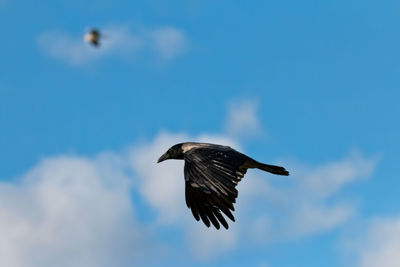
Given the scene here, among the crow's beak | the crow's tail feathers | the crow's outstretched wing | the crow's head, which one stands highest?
the crow's beak

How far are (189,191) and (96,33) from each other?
510 centimetres

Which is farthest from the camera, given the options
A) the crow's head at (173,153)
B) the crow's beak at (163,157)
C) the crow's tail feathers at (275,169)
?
the crow's beak at (163,157)

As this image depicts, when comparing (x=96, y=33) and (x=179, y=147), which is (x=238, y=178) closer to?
(x=179, y=147)

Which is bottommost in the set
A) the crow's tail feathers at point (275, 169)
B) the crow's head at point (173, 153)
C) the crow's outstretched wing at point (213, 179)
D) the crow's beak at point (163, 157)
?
the crow's outstretched wing at point (213, 179)

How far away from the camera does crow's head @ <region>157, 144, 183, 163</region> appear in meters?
27.5

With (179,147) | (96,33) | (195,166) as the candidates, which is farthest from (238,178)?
(96,33)

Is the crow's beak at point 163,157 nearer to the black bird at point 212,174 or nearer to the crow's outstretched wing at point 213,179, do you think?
the black bird at point 212,174

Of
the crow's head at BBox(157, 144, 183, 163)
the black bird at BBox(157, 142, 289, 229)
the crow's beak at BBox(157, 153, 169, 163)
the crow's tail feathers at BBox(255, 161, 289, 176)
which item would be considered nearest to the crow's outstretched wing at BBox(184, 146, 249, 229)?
the black bird at BBox(157, 142, 289, 229)

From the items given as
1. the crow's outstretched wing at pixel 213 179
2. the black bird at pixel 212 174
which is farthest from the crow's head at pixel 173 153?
the crow's outstretched wing at pixel 213 179

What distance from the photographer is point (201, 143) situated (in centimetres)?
2634

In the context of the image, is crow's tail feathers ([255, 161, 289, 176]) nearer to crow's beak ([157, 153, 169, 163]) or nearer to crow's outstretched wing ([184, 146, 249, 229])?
crow's outstretched wing ([184, 146, 249, 229])

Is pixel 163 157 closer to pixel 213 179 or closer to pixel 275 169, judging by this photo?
pixel 275 169

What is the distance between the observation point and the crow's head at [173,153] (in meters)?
27.5

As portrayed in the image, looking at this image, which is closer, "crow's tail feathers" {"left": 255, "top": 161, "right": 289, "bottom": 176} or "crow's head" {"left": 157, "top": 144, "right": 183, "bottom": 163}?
"crow's tail feathers" {"left": 255, "top": 161, "right": 289, "bottom": 176}
